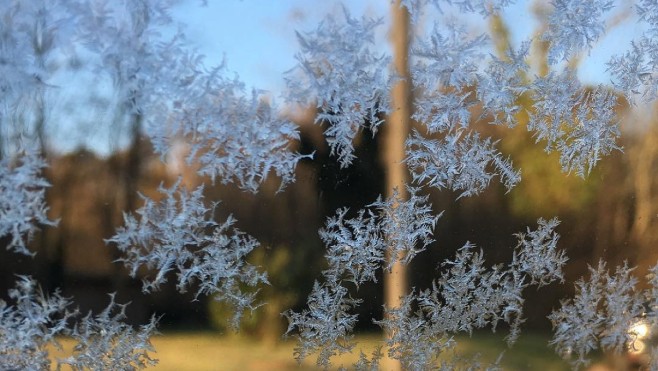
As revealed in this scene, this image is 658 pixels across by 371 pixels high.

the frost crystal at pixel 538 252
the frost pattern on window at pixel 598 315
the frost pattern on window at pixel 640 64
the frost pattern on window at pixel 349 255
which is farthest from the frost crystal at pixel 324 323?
the frost pattern on window at pixel 640 64

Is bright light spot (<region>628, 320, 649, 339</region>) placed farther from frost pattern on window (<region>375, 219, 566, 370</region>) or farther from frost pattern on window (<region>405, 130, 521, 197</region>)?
frost pattern on window (<region>405, 130, 521, 197</region>)

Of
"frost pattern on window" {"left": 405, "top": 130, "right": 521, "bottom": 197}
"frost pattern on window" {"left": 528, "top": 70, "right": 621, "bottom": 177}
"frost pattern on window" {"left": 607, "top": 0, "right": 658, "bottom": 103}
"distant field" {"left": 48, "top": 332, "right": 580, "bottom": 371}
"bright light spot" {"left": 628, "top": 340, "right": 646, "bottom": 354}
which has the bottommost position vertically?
"distant field" {"left": 48, "top": 332, "right": 580, "bottom": 371}

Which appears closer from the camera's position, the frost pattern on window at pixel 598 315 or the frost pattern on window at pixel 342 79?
the frost pattern on window at pixel 342 79

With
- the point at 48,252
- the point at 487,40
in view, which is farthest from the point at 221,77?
the point at 487,40

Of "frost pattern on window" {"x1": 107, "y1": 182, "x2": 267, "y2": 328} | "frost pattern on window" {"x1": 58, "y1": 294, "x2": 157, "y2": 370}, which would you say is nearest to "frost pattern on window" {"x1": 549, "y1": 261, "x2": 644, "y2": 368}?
"frost pattern on window" {"x1": 107, "y1": 182, "x2": 267, "y2": 328}

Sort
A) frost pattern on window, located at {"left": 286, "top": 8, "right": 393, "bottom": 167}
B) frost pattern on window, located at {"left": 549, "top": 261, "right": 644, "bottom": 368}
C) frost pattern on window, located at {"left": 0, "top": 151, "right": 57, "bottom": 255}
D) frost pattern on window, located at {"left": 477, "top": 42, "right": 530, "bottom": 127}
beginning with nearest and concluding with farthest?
frost pattern on window, located at {"left": 0, "top": 151, "right": 57, "bottom": 255} → frost pattern on window, located at {"left": 286, "top": 8, "right": 393, "bottom": 167} → frost pattern on window, located at {"left": 477, "top": 42, "right": 530, "bottom": 127} → frost pattern on window, located at {"left": 549, "top": 261, "right": 644, "bottom": 368}

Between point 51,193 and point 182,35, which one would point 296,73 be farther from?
point 51,193

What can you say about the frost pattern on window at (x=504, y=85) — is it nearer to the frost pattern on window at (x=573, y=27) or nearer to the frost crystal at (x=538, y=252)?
the frost pattern on window at (x=573, y=27)
